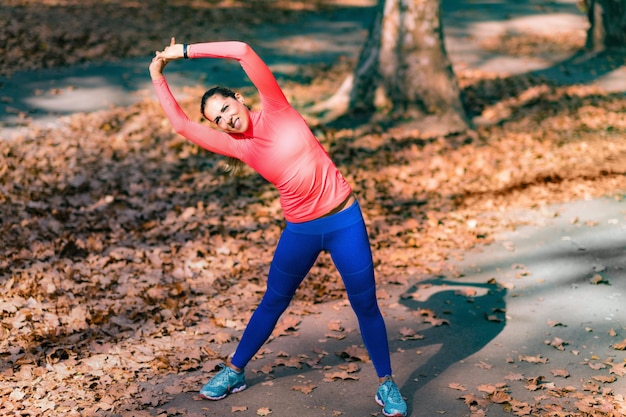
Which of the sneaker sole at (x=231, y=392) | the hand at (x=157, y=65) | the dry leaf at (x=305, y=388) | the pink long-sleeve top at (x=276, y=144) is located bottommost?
the dry leaf at (x=305, y=388)

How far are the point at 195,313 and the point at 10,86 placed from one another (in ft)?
26.5

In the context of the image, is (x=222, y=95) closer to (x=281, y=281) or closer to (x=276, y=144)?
(x=276, y=144)

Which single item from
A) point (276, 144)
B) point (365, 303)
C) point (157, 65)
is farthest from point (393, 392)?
point (157, 65)

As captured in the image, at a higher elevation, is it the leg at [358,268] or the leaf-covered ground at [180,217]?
the leg at [358,268]

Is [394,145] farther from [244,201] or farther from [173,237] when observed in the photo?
[173,237]

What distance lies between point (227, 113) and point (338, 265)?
1138 mm

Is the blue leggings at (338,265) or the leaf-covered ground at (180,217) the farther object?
the leaf-covered ground at (180,217)

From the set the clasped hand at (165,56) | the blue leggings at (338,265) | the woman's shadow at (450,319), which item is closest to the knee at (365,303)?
the blue leggings at (338,265)

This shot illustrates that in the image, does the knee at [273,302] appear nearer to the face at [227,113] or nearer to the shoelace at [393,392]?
the shoelace at [393,392]

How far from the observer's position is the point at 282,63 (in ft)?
53.2

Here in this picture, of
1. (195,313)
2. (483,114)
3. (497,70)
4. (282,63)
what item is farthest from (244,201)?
(497,70)

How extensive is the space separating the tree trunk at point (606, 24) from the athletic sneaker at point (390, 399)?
44.7 feet

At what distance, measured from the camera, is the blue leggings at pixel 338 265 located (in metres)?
4.41

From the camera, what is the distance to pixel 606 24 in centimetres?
1602
